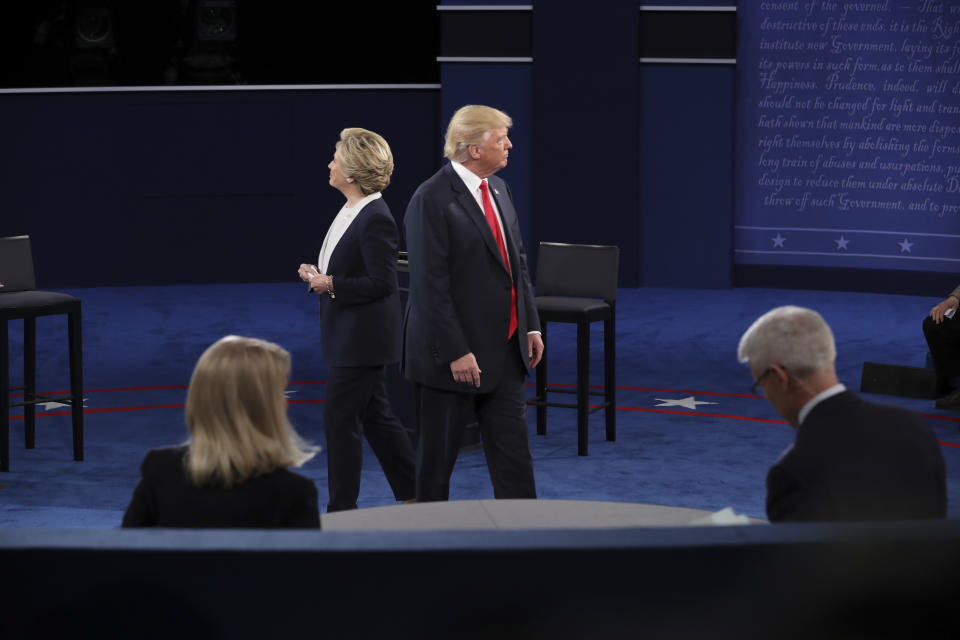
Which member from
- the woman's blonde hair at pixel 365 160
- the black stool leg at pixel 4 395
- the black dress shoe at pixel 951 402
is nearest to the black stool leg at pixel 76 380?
the black stool leg at pixel 4 395

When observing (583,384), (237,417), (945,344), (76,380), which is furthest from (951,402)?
(237,417)

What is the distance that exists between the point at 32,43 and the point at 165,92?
5.78 feet

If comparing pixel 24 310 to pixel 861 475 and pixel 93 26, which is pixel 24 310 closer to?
pixel 861 475

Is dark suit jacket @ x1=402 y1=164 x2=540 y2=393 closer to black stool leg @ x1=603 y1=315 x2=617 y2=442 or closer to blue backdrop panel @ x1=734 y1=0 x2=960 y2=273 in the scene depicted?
black stool leg @ x1=603 y1=315 x2=617 y2=442

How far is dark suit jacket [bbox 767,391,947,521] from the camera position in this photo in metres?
2.58

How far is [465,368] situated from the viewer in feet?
15.4

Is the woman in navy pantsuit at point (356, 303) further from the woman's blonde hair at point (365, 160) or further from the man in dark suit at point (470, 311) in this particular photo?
the man in dark suit at point (470, 311)

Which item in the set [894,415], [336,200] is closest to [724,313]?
[336,200]

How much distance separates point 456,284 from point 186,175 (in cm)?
734

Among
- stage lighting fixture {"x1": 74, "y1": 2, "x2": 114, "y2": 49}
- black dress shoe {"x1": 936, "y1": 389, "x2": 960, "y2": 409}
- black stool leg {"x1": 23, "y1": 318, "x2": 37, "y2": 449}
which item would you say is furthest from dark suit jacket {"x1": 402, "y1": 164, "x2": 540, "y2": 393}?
stage lighting fixture {"x1": 74, "y1": 2, "x2": 114, "y2": 49}

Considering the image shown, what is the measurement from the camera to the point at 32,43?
12.5 metres

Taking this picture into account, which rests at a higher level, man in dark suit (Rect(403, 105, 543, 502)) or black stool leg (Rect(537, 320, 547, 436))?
man in dark suit (Rect(403, 105, 543, 502))

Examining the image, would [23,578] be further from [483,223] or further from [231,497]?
[483,223]

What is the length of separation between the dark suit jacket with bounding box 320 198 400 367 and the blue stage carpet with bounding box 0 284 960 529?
33.7 inches
